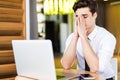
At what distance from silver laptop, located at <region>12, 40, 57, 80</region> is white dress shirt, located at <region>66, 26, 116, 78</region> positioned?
702 millimetres

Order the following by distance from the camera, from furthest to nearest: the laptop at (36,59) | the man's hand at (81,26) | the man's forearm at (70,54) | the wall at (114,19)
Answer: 1. the wall at (114,19)
2. the man's forearm at (70,54)
3. the man's hand at (81,26)
4. the laptop at (36,59)

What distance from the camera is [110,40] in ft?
7.20

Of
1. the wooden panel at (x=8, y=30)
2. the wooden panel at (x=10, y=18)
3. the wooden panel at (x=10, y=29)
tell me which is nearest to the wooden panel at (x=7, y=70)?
the wooden panel at (x=8, y=30)

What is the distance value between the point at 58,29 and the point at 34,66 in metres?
13.8

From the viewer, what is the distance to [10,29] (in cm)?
287

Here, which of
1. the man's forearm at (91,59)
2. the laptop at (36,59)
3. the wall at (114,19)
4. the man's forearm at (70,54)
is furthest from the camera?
the wall at (114,19)

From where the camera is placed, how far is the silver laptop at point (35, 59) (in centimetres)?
142

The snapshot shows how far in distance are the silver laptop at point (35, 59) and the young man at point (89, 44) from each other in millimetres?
640

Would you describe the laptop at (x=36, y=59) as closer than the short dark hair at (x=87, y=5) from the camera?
Yes

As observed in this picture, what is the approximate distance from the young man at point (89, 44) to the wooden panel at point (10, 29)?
0.79 m

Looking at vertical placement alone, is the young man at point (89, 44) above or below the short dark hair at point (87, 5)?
below

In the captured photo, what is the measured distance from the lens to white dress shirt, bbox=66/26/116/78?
2.12 m

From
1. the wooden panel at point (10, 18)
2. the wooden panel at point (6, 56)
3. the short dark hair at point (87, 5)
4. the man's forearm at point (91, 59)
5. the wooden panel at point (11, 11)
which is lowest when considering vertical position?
the wooden panel at point (6, 56)

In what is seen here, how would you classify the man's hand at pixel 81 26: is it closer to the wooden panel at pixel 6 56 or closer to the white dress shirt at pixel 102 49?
the white dress shirt at pixel 102 49
